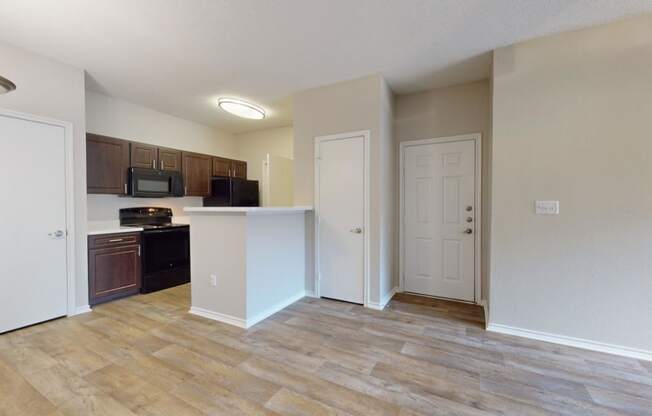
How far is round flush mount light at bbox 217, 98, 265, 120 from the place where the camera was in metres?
3.80

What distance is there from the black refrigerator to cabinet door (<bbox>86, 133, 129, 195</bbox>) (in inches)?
55.4

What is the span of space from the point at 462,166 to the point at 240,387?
3.22 meters

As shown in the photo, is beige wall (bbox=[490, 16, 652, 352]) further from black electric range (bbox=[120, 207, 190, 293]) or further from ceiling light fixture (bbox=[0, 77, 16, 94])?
black electric range (bbox=[120, 207, 190, 293])

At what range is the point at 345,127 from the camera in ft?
10.8

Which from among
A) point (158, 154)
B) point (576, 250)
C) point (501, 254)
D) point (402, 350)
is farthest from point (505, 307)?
point (158, 154)

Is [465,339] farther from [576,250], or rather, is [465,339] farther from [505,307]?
[576,250]

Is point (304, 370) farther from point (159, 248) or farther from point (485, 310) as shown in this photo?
point (159, 248)

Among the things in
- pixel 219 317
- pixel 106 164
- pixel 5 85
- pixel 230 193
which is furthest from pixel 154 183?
pixel 5 85

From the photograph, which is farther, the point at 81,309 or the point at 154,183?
the point at 154,183

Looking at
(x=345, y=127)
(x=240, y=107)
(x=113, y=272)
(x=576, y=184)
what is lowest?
(x=113, y=272)

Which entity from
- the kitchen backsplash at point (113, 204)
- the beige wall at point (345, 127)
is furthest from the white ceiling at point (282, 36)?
the kitchen backsplash at point (113, 204)

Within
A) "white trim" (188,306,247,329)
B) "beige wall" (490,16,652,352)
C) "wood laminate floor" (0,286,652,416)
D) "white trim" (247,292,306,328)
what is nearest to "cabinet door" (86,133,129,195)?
"wood laminate floor" (0,286,652,416)

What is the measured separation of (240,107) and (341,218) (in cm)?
216

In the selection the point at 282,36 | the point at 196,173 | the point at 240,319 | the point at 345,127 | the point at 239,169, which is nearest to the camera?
the point at 282,36
